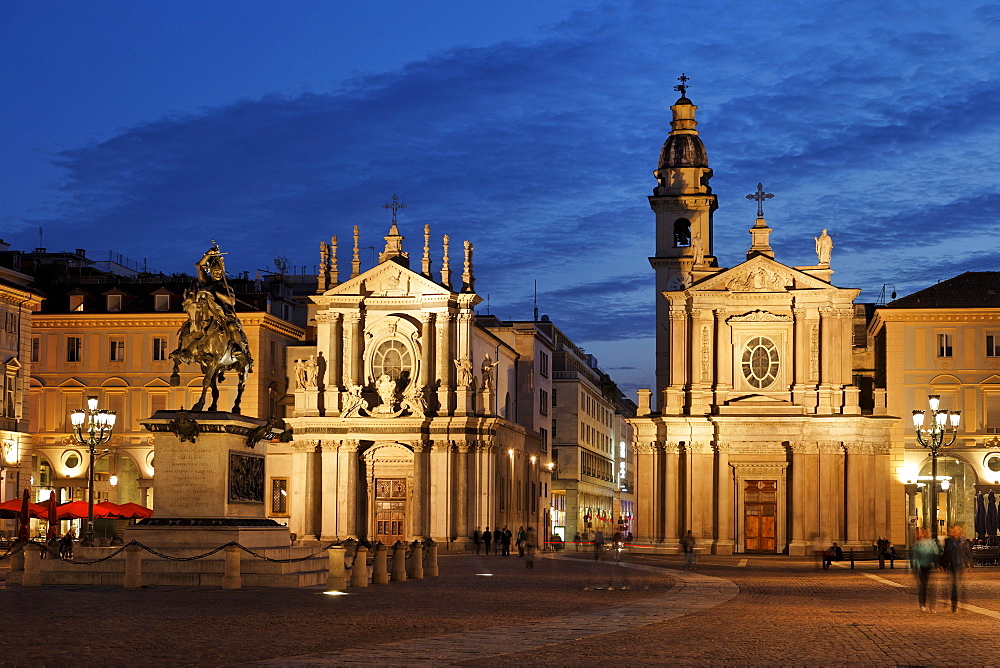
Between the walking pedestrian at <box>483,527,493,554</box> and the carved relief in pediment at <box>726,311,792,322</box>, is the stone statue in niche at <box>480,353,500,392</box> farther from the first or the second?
the carved relief in pediment at <box>726,311,792,322</box>

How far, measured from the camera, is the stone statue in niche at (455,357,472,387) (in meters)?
75.9

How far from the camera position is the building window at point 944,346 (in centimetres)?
7431

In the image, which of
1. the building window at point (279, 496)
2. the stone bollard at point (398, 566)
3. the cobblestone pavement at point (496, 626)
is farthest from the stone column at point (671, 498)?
the stone bollard at point (398, 566)

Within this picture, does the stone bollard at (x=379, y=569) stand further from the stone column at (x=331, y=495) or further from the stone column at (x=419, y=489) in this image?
the stone column at (x=331, y=495)

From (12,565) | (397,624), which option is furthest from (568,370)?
(397,624)

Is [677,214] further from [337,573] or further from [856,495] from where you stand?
[337,573]

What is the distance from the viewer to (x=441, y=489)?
7575cm

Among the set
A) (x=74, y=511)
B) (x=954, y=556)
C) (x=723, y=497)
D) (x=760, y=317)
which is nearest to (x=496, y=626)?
(x=954, y=556)

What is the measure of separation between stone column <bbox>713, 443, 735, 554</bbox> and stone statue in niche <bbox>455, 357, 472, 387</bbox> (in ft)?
43.0

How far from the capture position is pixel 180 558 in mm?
31938

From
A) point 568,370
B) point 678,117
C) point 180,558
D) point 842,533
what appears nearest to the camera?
point 180,558

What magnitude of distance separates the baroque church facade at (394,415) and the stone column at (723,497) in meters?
11.9

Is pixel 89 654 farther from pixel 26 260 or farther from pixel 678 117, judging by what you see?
pixel 26 260

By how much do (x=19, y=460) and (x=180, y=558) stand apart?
3923 cm
